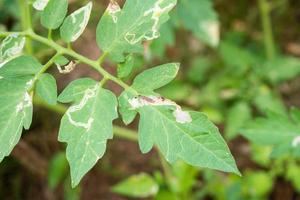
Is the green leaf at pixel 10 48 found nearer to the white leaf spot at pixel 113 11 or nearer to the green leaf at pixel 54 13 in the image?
the green leaf at pixel 54 13

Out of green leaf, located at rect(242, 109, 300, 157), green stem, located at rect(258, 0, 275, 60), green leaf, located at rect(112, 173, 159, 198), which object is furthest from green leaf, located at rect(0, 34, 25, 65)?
green stem, located at rect(258, 0, 275, 60)

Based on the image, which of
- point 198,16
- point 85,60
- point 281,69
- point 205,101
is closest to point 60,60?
point 85,60

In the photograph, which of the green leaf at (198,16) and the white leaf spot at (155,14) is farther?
the green leaf at (198,16)

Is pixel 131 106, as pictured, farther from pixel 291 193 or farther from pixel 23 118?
pixel 291 193

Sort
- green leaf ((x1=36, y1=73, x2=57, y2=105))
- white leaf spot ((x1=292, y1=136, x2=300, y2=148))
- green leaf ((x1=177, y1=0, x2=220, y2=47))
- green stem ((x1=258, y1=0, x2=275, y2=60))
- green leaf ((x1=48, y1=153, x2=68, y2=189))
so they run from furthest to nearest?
green stem ((x1=258, y1=0, x2=275, y2=60)) < green leaf ((x1=48, y1=153, x2=68, y2=189)) < green leaf ((x1=177, y1=0, x2=220, y2=47)) < white leaf spot ((x1=292, y1=136, x2=300, y2=148)) < green leaf ((x1=36, y1=73, x2=57, y2=105))

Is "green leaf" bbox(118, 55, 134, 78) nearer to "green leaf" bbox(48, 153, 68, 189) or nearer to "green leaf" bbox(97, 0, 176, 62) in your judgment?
"green leaf" bbox(97, 0, 176, 62)

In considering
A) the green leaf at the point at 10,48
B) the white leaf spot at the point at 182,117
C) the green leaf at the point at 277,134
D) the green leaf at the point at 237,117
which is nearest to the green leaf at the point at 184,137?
the white leaf spot at the point at 182,117

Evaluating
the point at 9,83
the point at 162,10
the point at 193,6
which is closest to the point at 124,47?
the point at 162,10
